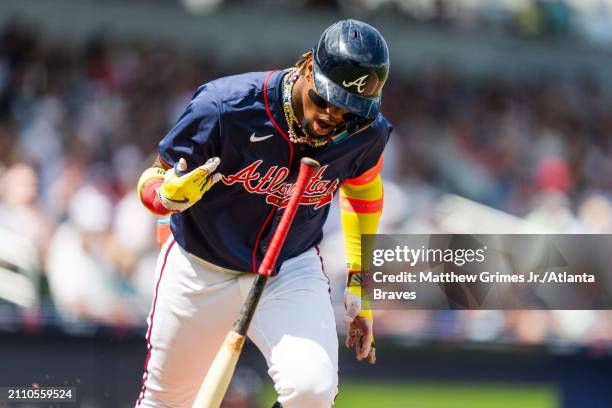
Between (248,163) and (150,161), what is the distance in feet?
14.7

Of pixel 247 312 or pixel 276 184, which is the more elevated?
pixel 276 184

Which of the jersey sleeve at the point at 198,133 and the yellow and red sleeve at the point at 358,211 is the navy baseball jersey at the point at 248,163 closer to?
the jersey sleeve at the point at 198,133

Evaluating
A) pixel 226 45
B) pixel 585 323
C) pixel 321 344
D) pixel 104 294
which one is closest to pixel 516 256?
pixel 585 323

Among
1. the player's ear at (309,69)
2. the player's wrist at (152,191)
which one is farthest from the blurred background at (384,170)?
the player's ear at (309,69)

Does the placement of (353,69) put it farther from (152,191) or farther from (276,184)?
(152,191)

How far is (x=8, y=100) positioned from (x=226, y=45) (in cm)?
312

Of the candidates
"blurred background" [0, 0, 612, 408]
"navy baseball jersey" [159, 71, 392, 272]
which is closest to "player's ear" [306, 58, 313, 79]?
"navy baseball jersey" [159, 71, 392, 272]

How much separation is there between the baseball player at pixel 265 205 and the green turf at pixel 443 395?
2250mm

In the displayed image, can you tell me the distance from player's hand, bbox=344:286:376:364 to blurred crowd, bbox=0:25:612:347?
2343 millimetres

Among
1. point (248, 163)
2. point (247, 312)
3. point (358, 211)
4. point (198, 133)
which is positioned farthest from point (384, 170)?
point (247, 312)

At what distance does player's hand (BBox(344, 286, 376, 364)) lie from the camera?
4.47 metres

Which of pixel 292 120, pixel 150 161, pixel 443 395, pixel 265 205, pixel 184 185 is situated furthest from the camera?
pixel 150 161

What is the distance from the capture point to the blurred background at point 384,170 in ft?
21.8

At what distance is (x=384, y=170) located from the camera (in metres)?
9.27
